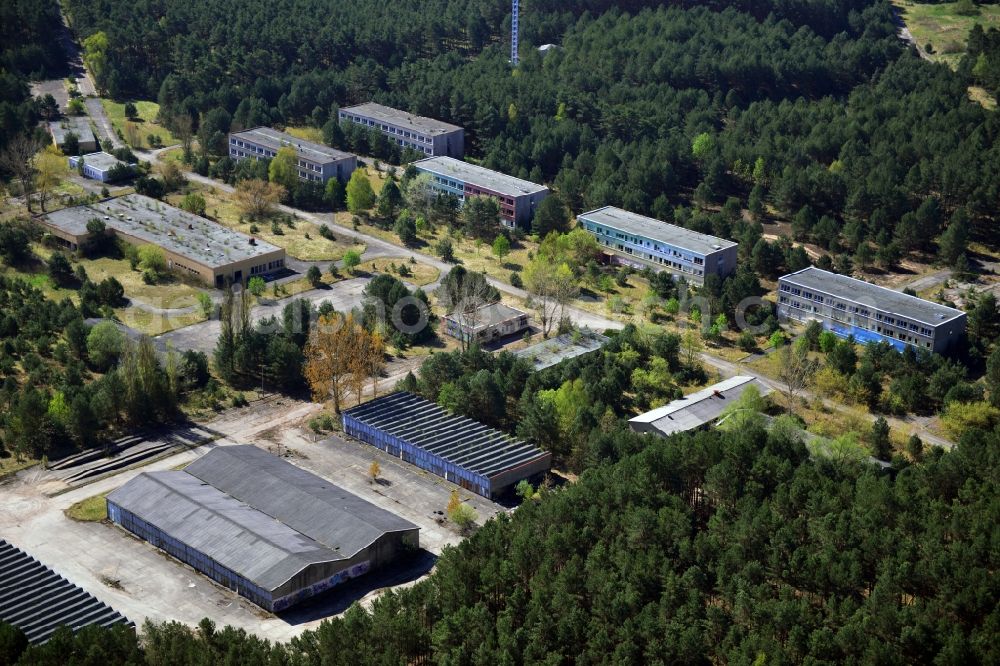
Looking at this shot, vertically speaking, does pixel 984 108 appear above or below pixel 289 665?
above

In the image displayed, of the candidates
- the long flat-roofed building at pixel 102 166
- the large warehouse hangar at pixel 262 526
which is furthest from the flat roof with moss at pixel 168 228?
the large warehouse hangar at pixel 262 526

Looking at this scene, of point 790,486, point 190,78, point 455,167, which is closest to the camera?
point 790,486

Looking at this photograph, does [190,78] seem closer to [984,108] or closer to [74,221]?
[74,221]

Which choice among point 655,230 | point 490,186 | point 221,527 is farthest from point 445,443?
point 490,186

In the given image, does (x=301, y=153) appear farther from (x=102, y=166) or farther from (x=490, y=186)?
(x=490, y=186)

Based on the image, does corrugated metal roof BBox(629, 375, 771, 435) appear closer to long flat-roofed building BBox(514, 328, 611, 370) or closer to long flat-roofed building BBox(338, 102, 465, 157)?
long flat-roofed building BBox(514, 328, 611, 370)

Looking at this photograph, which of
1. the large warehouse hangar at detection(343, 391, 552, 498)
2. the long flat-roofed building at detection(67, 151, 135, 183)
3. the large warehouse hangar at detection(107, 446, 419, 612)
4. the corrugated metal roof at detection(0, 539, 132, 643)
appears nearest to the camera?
the corrugated metal roof at detection(0, 539, 132, 643)

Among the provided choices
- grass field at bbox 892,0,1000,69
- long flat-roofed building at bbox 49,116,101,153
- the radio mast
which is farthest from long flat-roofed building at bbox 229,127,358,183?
grass field at bbox 892,0,1000,69

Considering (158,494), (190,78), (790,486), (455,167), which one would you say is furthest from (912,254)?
(190,78)
